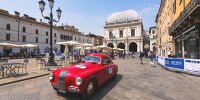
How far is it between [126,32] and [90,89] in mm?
63644

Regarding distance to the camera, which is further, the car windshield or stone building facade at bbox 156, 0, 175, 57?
stone building facade at bbox 156, 0, 175, 57

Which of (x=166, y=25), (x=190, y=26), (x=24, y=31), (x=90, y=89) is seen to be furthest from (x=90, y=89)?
(x=24, y=31)

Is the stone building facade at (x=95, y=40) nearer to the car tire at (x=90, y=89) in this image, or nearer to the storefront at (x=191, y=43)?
the storefront at (x=191, y=43)

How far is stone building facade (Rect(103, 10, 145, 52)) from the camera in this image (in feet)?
214

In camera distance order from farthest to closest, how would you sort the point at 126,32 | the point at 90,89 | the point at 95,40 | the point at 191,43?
1. the point at 95,40
2. the point at 126,32
3. the point at 191,43
4. the point at 90,89

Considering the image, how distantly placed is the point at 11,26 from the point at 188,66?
3610 cm

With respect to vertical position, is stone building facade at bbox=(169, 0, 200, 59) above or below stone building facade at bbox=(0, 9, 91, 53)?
below

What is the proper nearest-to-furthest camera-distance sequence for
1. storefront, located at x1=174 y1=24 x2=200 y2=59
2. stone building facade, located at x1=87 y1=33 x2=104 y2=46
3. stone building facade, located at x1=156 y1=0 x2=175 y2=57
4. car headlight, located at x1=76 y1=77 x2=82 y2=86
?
car headlight, located at x1=76 y1=77 x2=82 y2=86 < storefront, located at x1=174 y1=24 x2=200 y2=59 < stone building facade, located at x1=156 y1=0 x2=175 y2=57 < stone building facade, located at x1=87 y1=33 x2=104 y2=46

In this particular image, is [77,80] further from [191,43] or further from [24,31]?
[24,31]

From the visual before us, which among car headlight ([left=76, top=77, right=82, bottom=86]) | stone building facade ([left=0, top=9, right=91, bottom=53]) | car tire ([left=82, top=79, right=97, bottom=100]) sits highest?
stone building facade ([left=0, top=9, right=91, bottom=53])

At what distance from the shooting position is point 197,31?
11750 millimetres

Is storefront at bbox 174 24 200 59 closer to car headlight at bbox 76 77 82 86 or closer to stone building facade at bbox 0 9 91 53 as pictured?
car headlight at bbox 76 77 82 86

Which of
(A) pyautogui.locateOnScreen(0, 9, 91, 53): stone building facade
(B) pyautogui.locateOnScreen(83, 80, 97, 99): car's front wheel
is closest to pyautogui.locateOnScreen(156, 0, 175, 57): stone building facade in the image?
(B) pyautogui.locateOnScreen(83, 80, 97, 99): car's front wheel

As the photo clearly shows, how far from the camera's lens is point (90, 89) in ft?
18.4
